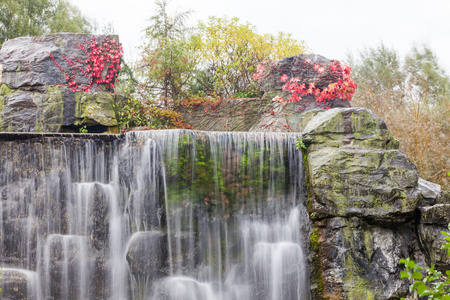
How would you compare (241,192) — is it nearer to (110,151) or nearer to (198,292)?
(198,292)

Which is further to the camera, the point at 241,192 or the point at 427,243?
the point at 241,192

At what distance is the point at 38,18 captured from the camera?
16.0m

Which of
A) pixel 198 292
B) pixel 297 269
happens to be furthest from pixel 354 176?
pixel 198 292

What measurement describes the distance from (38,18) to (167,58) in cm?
1114

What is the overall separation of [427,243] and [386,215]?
2.24 ft

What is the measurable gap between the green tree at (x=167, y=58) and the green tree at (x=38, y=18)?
330 inches

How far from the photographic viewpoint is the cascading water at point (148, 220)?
16.9 feet

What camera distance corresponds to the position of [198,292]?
5109 mm

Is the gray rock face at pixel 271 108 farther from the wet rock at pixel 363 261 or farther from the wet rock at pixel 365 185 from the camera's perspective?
the wet rock at pixel 363 261

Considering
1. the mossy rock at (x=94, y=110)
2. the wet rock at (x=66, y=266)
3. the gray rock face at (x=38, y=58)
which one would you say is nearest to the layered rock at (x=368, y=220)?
the wet rock at (x=66, y=266)

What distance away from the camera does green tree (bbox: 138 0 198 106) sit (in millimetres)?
8484

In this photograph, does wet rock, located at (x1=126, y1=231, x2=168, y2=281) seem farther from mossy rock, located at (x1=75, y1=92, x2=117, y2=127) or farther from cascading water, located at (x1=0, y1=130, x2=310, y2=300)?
mossy rock, located at (x1=75, y1=92, x2=117, y2=127)

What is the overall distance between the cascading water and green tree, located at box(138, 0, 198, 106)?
3514 mm

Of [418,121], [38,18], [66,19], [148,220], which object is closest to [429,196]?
[148,220]
